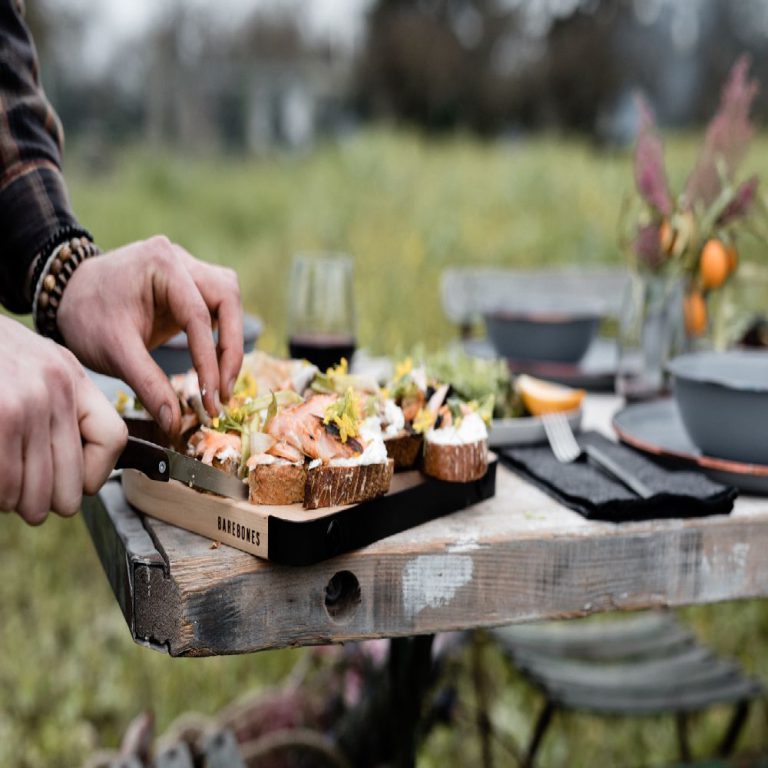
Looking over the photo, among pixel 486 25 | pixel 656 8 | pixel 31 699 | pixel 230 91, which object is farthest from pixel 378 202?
pixel 230 91

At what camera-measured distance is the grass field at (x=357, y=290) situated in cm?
A: 232

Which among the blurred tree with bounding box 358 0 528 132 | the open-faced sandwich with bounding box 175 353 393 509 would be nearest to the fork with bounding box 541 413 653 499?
the open-faced sandwich with bounding box 175 353 393 509

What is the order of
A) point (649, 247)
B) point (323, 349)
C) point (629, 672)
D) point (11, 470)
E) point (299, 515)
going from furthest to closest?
point (629, 672), point (649, 247), point (323, 349), point (299, 515), point (11, 470)

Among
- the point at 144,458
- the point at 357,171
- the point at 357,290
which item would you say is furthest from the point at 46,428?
the point at 357,171

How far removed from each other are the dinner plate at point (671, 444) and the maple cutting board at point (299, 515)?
0.25 m

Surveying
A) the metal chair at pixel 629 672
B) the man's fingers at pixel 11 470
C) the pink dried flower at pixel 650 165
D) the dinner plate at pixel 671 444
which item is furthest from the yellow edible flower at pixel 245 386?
the metal chair at pixel 629 672

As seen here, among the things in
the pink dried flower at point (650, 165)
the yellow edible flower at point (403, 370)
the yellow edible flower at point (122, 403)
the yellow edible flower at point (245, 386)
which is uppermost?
the pink dried flower at point (650, 165)

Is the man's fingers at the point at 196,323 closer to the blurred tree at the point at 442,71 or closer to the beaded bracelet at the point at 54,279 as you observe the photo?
the beaded bracelet at the point at 54,279

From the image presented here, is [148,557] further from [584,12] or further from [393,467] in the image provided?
[584,12]

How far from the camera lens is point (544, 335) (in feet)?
5.41

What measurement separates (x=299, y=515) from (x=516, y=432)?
467mm

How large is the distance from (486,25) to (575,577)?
735 inches

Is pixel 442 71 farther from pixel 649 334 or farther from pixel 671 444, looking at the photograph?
pixel 671 444

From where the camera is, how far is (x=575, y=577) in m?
0.96
